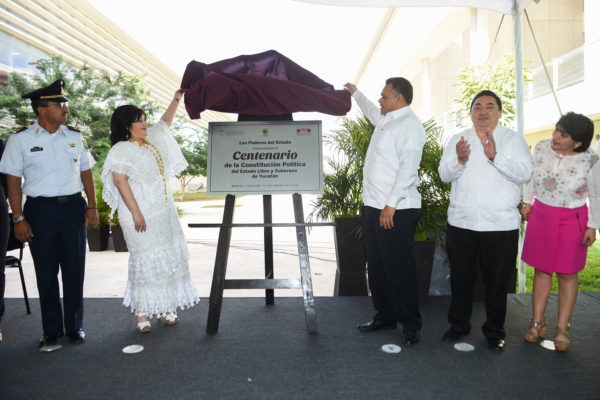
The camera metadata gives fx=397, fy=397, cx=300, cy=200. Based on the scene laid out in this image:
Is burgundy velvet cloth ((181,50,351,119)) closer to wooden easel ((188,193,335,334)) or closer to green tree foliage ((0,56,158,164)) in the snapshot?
wooden easel ((188,193,335,334))

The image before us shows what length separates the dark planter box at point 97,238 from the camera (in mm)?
6797

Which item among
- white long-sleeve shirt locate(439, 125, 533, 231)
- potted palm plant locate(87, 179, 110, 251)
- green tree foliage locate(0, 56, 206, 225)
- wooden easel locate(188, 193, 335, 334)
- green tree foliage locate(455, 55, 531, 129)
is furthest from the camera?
green tree foliage locate(0, 56, 206, 225)

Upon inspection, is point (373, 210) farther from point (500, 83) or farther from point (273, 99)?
point (500, 83)

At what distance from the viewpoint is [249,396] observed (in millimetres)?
2000

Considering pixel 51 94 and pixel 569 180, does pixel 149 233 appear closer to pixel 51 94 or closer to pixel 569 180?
pixel 51 94

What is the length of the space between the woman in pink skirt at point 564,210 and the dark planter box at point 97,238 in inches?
256

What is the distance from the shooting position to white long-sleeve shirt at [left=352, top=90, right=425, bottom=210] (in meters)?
2.46

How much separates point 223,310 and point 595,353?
8.70ft

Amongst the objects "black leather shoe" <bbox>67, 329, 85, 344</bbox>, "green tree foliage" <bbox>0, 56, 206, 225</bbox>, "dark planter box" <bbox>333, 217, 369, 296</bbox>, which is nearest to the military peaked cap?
"black leather shoe" <bbox>67, 329, 85, 344</bbox>

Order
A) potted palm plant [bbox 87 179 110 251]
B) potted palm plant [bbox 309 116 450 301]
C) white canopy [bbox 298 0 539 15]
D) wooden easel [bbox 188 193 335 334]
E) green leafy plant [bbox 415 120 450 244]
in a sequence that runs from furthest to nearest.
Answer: potted palm plant [bbox 87 179 110 251] < potted palm plant [bbox 309 116 450 301] < green leafy plant [bbox 415 120 450 244] < white canopy [bbox 298 0 539 15] < wooden easel [bbox 188 193 335 334]

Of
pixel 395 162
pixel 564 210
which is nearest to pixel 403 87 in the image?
pixel 395 162

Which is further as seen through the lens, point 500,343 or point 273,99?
point 273,99

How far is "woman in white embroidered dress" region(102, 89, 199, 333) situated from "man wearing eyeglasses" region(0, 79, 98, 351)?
0.23 m

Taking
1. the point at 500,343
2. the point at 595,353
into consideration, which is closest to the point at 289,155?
the point at 500,343
